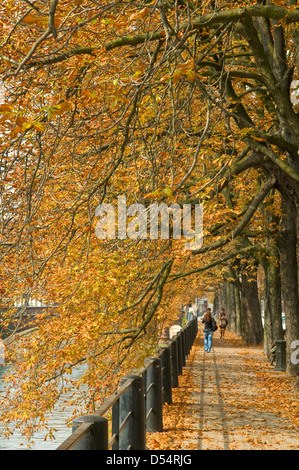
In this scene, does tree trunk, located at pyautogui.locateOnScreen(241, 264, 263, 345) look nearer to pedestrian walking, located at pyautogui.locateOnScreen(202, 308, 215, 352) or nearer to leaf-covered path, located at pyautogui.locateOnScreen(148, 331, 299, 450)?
pedestrian walking, located at pyautogui.locateOnScreen(202, 308, 215, 352)

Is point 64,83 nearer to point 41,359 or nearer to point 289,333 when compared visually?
point 41,359

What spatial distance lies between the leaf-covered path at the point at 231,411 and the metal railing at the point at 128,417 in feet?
1.53

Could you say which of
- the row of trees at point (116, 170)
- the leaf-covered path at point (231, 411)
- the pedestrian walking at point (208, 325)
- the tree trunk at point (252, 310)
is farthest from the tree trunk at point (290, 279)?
the tree trunk at point (252, 310)

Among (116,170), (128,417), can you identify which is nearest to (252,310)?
(116,170)

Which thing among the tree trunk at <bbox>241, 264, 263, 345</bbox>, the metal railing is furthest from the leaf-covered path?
the tree trunk at <bbox>241, 264, 263, 345</bbox>

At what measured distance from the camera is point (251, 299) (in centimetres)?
3322

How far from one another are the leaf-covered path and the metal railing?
466mm

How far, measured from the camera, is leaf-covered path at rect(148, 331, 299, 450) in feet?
32.9

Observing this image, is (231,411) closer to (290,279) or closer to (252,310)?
(290,279)

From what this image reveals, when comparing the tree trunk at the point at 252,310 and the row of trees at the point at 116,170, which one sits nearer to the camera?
the row of trees at the point at 116,170

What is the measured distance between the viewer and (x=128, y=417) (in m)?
7.20

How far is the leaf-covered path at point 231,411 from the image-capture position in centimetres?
1002

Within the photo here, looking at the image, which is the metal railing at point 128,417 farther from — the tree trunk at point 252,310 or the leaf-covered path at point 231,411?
the tree trunk at point 252,310

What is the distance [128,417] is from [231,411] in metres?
6.49
